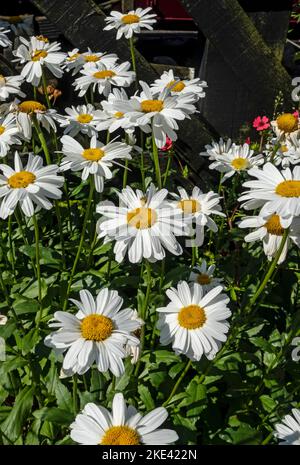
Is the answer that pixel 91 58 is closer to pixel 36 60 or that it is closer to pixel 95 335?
pixel 36 60

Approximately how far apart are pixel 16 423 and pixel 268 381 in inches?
28.7

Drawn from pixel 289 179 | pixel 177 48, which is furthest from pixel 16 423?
pixel 177 48

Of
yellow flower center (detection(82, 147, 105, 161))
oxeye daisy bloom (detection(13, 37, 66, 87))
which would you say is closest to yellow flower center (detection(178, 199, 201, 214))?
yellow flower center (detection(82, 147, 105, 161))

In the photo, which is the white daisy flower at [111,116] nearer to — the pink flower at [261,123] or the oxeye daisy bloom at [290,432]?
the pink flower at [261,123]

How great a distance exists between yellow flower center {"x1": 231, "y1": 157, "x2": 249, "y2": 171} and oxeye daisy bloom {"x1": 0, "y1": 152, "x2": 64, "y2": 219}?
79 cm

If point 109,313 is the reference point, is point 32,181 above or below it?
above

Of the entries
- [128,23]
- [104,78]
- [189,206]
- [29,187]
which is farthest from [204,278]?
[128,23]

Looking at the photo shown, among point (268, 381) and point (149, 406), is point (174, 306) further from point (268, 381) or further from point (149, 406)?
point (268, 381)

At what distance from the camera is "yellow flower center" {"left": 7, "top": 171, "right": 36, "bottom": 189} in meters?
1.52

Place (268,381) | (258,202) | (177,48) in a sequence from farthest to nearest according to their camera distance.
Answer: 1. (177,48)
2. (268,381)
3. (258,202)

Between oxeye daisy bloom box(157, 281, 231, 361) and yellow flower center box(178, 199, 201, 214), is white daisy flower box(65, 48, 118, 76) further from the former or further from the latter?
oxeye daisy bloom box(157, 281, 231, 361)

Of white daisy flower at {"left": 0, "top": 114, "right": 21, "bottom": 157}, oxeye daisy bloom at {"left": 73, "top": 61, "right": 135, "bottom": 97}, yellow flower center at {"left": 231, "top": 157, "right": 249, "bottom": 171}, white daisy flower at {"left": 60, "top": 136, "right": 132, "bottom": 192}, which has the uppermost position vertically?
oxeye daisy bloom at {"left": 73, "top": 61, "right": 135, "bottom": 97}

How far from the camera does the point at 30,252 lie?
189 cm

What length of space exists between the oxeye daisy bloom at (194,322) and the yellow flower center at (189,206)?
312mm
